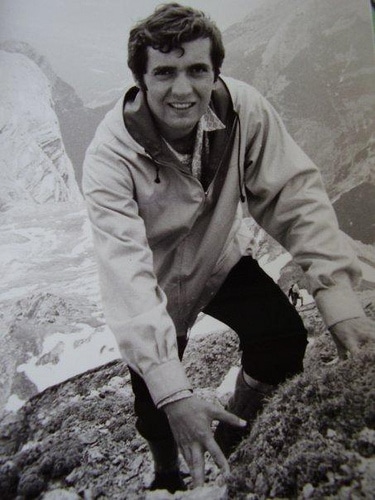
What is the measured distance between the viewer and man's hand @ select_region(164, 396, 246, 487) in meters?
1.16

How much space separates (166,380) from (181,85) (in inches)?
30.5

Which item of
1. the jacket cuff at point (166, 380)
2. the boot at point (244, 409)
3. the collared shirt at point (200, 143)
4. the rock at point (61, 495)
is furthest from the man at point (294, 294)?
the rock at point (61, 495)

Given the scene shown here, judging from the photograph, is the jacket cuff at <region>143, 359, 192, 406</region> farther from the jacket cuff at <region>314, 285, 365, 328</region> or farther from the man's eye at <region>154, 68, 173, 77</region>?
the man's eye at <region>154, 68, 173, 77</region>

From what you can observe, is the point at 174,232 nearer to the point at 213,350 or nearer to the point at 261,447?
the point at 213,350

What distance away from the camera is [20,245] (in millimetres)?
1956

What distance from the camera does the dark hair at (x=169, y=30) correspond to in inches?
52.8

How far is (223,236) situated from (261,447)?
615 mm

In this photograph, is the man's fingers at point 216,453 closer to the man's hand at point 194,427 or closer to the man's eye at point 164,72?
the man's hand at point 194,427

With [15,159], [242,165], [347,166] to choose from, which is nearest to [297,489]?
[242,165]

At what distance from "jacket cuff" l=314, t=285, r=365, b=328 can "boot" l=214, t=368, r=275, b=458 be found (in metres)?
0.30

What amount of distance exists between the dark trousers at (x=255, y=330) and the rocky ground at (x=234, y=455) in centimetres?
7

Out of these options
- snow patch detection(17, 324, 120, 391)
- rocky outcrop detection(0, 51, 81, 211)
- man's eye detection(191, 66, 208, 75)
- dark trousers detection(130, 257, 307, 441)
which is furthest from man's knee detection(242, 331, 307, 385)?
rocky outcrop detection(0, 51, 81, 211)

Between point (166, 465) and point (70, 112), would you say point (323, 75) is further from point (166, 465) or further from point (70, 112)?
point (166, 465)

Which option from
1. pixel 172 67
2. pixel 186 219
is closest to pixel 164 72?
pixel 172 67
